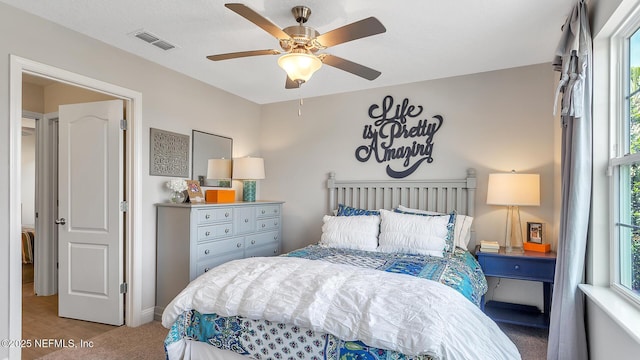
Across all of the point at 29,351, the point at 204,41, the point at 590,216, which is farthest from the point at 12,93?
the point at 590,216

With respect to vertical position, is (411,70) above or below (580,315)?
above

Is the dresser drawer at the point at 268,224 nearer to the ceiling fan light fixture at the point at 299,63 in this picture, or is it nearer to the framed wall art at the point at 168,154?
the framed wall art at the point at 168,154

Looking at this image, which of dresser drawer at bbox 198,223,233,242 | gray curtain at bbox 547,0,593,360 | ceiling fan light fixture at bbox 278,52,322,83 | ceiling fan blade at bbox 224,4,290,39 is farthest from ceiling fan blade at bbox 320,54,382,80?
dresser drawer at bbox 198,223,233,242

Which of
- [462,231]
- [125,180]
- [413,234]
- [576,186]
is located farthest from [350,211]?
[125,180]

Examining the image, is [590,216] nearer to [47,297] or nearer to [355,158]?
[355,158]

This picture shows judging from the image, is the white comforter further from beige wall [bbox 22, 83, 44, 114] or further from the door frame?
beige wall [bbox 22, 83, 44, 114]

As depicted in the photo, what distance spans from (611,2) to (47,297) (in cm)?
560

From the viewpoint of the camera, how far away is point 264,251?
4016 mm

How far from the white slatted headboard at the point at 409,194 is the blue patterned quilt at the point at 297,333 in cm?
96

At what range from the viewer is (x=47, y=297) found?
3.85 metres

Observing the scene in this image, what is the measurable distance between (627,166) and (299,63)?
1.90m

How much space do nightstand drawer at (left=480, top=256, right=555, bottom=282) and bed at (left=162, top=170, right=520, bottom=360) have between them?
7.0 inches

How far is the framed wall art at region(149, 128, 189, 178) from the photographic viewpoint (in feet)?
10.6

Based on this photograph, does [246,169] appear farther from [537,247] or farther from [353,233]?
[537,247]
